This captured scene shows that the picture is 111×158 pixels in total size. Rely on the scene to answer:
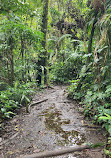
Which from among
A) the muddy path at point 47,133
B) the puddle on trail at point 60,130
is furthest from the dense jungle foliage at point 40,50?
the puddle on trail at point 60,130

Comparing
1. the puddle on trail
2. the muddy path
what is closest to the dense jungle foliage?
the muddy path

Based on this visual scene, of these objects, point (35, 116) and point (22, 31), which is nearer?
point (35, 116)

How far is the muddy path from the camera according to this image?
2.38m

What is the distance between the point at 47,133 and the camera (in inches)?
116

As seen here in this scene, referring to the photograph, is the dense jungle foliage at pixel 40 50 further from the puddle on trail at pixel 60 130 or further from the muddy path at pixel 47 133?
the puddle on trail at pixel 60 130

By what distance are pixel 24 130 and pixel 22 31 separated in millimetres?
3232

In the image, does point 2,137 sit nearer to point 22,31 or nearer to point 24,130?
point 24,130

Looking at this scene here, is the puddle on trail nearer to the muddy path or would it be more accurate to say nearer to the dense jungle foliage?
the muddy path

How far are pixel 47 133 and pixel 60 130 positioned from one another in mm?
346

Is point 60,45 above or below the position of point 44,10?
below

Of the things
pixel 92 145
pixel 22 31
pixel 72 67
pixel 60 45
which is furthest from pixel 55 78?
pixel 92 145

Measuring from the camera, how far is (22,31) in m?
4.26

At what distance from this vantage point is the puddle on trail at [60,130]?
2.59 metres

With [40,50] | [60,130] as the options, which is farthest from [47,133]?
[40,50]
